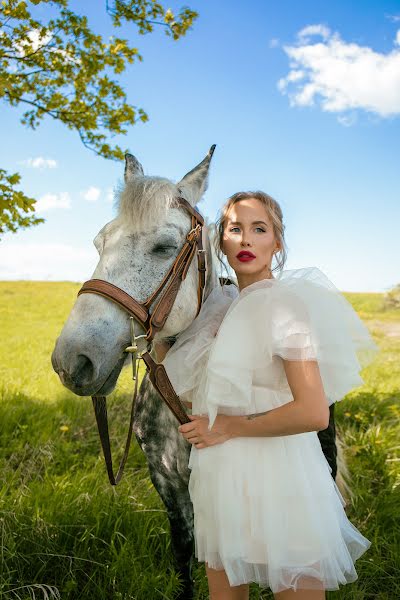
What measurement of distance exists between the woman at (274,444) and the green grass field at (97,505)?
3.58 feet

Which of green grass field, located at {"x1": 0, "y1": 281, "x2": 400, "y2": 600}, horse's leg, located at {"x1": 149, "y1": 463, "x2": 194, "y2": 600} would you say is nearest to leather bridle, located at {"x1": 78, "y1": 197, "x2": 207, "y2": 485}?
horse's leg, located at {"x1": 149, "y1": 463, "x2": 194, "y2": 600}

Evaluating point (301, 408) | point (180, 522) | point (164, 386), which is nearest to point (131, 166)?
point (164, 386)

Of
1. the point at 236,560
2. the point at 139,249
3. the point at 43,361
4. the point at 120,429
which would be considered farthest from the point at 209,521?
the point at 43,361

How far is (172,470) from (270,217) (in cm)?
144

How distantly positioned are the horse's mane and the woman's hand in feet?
2.79

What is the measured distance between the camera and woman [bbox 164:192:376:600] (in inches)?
59.2

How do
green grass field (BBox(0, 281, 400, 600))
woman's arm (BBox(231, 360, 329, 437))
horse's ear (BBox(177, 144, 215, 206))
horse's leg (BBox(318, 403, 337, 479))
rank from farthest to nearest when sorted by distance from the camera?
horse's leg (BBox(318, 403, 337, 479)), green grass field (BBox(0, 281, 400, 600)), horse's ear (BBox(177, 144, 215, 206)), woman's arm (BBox(231, 360, 329, 437))

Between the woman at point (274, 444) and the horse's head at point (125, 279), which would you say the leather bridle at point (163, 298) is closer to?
the horse's head at point (125, 279)

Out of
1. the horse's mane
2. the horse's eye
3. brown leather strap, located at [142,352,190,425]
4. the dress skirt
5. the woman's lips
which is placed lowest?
the dress skirt

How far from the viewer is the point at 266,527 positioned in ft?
4.90

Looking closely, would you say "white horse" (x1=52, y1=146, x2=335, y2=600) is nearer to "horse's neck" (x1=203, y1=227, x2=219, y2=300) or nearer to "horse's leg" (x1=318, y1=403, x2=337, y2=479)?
"horse's neck" (x1=203, y1=227, x2=219, y2=300)

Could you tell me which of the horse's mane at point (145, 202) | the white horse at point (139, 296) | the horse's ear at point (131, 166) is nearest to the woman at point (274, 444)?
the white horse at point (139, 296)

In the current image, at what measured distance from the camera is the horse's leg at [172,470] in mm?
2359

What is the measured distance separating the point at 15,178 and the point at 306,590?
310cm
